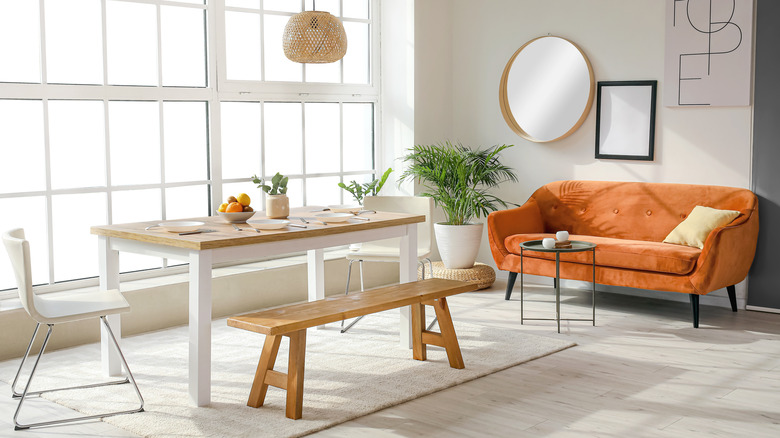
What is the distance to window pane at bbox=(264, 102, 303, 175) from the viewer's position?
6309mm

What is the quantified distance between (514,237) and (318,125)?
73.3 inches

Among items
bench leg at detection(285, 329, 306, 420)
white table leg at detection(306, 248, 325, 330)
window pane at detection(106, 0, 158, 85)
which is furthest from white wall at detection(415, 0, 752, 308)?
bench leg at detection(285, 329, 306, 420)

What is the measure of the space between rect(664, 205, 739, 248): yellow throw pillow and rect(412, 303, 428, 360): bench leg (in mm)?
2102

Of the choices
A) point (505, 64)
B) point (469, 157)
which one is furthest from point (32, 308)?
point (505, 64)

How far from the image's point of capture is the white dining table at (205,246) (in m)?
3.70

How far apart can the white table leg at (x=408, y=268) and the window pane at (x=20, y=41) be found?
2441 millimetres

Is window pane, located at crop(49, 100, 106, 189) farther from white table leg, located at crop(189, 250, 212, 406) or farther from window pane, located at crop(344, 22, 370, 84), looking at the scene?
window pane, located at crop(344, 22, 370, 84)

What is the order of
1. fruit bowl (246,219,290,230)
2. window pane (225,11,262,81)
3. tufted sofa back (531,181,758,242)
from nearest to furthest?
fruit bowl (246,219,290,230) < tufted sofa back (531,181,758,242) < window pane (225,11,262,81)

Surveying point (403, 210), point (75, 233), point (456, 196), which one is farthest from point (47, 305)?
point (456, 196)

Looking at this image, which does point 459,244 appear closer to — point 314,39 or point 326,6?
point 314,39

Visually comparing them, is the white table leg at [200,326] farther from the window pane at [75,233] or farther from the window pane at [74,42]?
the window pane at [74,42]

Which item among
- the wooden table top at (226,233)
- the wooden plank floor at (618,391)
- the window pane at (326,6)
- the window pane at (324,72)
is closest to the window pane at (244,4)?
the window pane at (326,6)

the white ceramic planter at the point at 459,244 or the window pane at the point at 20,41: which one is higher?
the window pane at the point at 20,41

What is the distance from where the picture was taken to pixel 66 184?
513 cm
